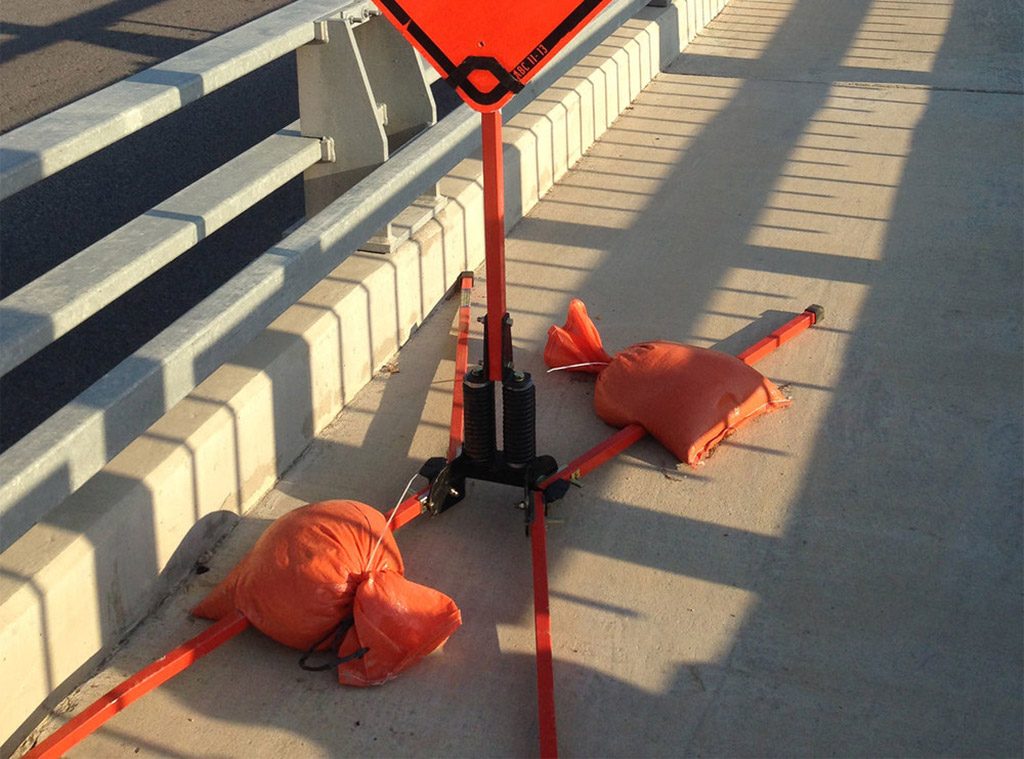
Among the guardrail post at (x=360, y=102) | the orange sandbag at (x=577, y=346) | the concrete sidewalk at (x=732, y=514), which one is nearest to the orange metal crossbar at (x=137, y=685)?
the concrete sidewalk at (x=732, y=514)

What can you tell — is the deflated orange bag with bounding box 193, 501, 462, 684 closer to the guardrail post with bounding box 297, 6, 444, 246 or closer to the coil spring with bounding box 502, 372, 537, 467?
Answer: the coil spring with bounding box 502, 372, 537, 467

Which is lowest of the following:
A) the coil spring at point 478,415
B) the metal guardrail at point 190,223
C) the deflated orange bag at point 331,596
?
the deflated orange bag at point 331,596

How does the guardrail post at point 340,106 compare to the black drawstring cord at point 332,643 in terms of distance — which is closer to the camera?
the black drawstring cord at point 332,643

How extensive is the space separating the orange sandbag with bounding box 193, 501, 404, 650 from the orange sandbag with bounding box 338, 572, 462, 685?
7 centimetres

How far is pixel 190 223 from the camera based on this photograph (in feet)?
13.2

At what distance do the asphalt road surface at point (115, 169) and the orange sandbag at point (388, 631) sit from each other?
2546 mm

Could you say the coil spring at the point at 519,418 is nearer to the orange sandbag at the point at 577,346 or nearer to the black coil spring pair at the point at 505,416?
the black coil spring pair at the point at 505,416

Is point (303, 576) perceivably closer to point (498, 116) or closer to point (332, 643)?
point (332, 643)

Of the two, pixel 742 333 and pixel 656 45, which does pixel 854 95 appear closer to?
pixel 656 45

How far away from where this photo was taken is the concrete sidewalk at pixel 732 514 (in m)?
3.26

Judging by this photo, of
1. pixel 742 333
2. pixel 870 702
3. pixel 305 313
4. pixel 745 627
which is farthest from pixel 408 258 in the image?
pixel 870 702

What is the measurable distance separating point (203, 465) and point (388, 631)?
2.81ft

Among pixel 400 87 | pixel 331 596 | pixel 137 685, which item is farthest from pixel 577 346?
pixel 137 685

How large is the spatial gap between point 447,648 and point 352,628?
291mm
